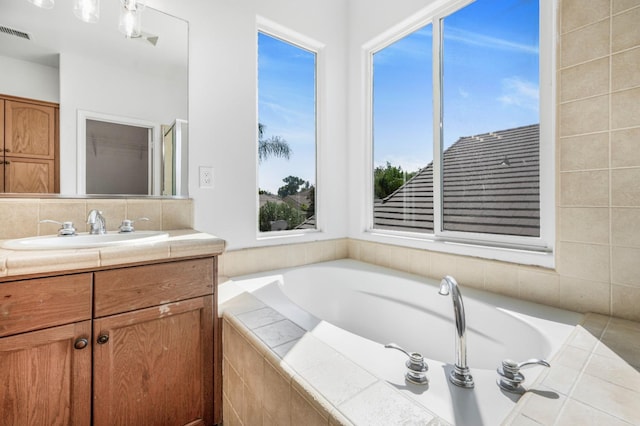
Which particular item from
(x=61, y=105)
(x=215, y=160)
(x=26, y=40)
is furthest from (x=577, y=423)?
(x=26, y=40)

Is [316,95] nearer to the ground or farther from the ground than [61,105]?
farther from the ground

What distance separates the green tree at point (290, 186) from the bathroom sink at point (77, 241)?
1.05m

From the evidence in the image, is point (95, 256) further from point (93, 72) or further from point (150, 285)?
point (93, 72)

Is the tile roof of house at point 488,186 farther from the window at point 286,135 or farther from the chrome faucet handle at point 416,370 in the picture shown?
the chrome faucet handle at point 416,370

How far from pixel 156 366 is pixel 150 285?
32 cm

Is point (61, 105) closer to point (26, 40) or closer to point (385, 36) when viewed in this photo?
point (26, 40)

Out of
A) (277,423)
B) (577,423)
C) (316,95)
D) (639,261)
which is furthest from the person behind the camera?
(316,95)

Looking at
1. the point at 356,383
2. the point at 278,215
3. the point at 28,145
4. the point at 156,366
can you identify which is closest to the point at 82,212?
the point at 28,145

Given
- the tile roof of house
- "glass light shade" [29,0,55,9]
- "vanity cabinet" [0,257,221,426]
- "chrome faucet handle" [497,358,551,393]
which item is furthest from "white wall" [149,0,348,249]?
"chrome faucet handle" [497,358,551,393]

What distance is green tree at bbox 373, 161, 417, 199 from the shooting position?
2.28m

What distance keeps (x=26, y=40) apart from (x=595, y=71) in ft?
8.40

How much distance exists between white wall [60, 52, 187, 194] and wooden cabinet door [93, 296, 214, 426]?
81 cm

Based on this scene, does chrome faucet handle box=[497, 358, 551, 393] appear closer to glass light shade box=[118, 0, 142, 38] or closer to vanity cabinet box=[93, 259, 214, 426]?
vanity cabinet box=[93, 259, 214, 426]

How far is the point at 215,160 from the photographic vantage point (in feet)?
5.96
